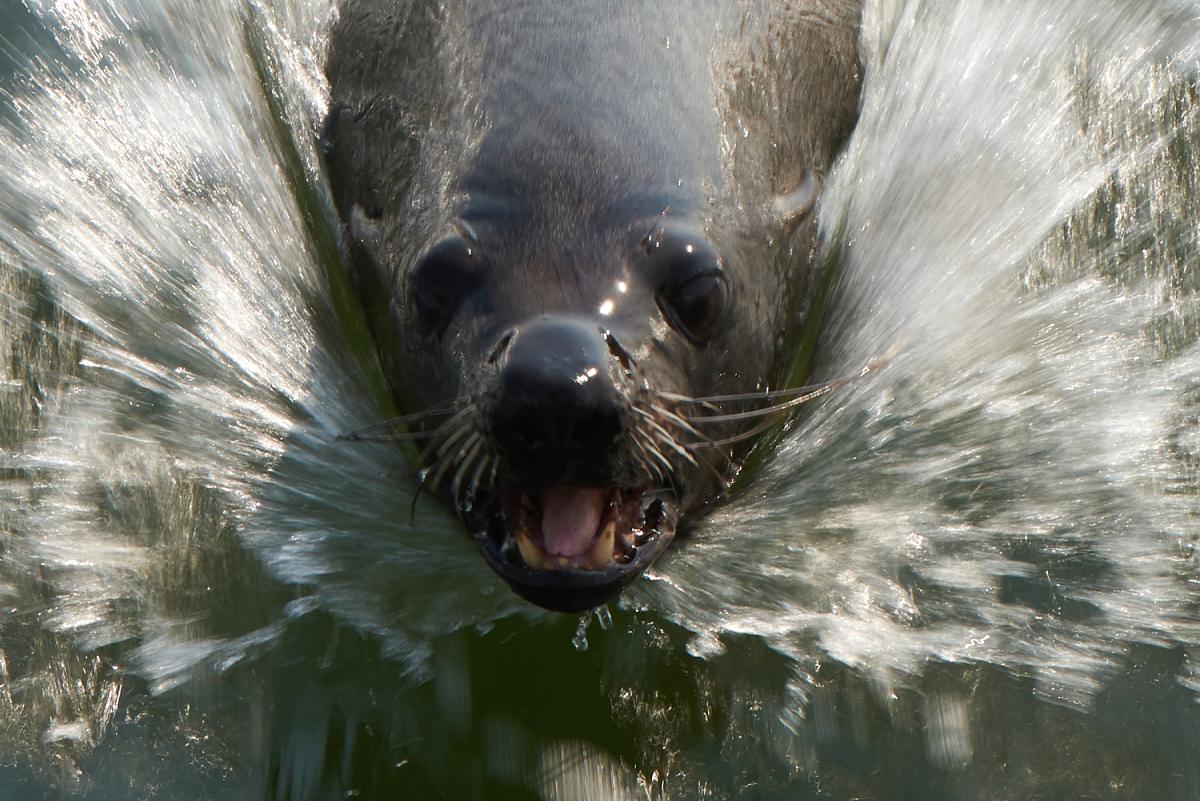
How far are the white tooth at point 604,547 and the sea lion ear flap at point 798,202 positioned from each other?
1.25 m

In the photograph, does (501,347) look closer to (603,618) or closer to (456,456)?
(456,456)

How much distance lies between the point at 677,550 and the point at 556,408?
1.13m

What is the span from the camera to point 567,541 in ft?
12.0

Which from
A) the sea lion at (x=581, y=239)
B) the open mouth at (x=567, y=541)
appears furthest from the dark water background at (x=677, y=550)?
the open mouth at (x=567, y=541)

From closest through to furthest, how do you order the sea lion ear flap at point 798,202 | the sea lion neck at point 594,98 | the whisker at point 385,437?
the whisker at point 385,437 → the sea lion neck at point 594,98 → the sea lion ear flap at point 798,202

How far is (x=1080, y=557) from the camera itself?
4324mm

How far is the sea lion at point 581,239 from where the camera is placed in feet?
11.9

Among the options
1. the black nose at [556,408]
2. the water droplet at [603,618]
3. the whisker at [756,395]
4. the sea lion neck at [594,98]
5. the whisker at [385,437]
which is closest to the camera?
the black nose at [556,408]

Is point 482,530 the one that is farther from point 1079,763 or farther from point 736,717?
point 1079,763

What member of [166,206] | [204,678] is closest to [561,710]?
[204,678]

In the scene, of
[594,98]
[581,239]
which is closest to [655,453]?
[581,239]

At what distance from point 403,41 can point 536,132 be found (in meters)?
0.93

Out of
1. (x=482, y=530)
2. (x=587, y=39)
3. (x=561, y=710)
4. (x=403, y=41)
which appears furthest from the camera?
(x=403, y=41)

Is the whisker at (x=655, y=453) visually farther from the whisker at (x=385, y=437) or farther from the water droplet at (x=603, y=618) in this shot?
the water droplet at (x=603, y=618)
